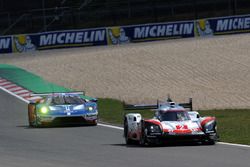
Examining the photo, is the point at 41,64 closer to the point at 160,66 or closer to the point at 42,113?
the point at 160,66

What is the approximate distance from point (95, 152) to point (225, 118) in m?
8.99

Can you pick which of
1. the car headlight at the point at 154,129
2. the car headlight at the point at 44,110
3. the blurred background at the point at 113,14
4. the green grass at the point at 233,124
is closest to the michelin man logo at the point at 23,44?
the blurred background at the point at 113,14

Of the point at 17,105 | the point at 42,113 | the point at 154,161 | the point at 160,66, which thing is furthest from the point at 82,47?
the point at 154,161

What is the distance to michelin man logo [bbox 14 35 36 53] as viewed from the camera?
50469 mm

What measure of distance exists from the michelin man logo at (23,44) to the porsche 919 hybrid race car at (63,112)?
2715cm

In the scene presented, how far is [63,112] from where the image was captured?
2284 centimetres

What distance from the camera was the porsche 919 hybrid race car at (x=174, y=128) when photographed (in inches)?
617

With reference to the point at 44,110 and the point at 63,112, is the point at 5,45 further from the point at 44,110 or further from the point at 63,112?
the point at 63,112

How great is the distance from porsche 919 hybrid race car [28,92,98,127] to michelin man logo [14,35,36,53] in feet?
89.1

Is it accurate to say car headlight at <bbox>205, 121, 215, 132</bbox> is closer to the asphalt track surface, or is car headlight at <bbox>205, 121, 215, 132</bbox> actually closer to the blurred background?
the asphalt track surface

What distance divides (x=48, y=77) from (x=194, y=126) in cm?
2294

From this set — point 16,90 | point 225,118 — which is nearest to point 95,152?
point 225,118

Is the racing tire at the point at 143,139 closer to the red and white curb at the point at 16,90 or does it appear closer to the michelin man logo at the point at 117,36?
the red and white curb at the point at 16,90

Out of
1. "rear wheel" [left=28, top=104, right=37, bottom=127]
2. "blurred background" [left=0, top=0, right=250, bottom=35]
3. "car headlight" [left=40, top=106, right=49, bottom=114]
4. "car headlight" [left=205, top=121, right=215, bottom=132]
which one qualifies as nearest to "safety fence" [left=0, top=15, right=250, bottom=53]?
"blurred background" [left=0, top=0, right=250, bottom=35]
